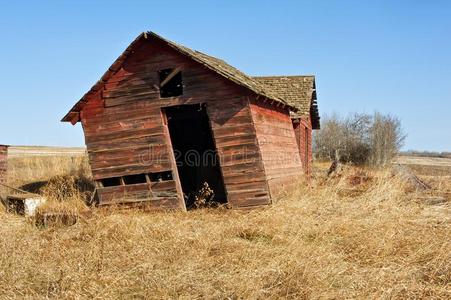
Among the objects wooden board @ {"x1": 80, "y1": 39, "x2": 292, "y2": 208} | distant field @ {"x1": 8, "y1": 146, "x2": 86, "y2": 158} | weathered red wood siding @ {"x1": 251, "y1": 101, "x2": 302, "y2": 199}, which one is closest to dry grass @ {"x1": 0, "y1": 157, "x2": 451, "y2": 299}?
wooden board @ {"x1": 80, "y1": 39, "x2": 292, "y2": 208}

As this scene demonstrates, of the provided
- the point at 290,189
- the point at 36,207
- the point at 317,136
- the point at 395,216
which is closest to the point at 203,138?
the point at 290,189

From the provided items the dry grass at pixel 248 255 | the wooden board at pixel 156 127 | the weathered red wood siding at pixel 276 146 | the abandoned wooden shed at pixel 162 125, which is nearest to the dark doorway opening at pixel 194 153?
the weathered red wood siding at pixel 276 146

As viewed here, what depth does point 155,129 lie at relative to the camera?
38.3 feet

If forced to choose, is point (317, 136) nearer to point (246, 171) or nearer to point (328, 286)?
point (246, 171)

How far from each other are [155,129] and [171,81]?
2.41m

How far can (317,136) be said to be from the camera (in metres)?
43.5

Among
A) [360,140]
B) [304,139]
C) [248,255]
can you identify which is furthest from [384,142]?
[248,255]

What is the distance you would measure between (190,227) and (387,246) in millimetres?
3802

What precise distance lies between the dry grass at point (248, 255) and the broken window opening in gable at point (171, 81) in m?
3.73

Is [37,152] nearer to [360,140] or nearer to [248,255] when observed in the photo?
[360,140]

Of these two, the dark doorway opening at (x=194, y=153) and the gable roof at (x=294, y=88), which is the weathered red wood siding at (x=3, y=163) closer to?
the dark doorway opening at (x=194, y=153)

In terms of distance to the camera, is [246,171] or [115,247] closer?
[115,247]

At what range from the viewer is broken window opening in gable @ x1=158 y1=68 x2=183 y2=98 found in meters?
11.6

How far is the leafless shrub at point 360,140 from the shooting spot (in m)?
38.0
